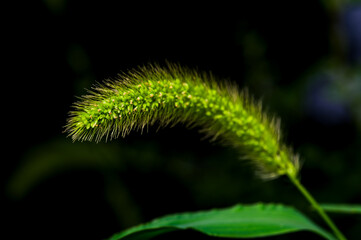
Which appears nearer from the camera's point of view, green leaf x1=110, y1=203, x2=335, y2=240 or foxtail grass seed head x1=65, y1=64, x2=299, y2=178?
foxtail grass seed head x1=65, y1=64, x2=299, y2=178

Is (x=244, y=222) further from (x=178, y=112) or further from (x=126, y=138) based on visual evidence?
(x=126, y=138)

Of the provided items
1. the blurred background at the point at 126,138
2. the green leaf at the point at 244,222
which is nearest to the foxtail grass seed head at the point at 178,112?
the green leaf at the point at 244,222

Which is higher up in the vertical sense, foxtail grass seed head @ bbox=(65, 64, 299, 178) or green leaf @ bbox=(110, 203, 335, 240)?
foxtail grass seed head @ bbox=(65, 64, 299, 178)

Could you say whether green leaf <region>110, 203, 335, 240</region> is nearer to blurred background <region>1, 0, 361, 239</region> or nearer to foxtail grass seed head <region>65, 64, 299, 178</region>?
foxtail grass seed head <region>65, 64, 299, 178</region>

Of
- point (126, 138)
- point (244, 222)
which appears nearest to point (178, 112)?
point (244, 222)

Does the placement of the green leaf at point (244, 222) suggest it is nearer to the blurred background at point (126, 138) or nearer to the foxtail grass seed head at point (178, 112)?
the foxtail grass seed head at point (178, 112)

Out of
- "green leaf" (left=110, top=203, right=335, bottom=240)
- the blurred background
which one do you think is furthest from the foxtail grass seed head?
Result: the blurred background
